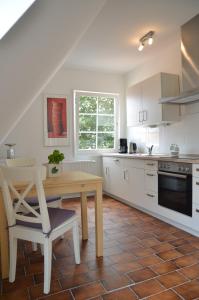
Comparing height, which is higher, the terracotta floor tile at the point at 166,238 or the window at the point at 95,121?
the window at the point at 95,121

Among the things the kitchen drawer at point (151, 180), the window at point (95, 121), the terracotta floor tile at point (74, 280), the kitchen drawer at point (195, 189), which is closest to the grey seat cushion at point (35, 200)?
the terracotta floor tile at point (74, 280)

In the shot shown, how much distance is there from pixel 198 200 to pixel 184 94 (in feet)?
4.23

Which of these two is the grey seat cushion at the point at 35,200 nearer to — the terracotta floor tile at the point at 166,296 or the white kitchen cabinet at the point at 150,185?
the terracotta floor tile at the point at 166,296

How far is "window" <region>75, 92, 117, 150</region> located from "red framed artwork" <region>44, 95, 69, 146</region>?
0.89ft

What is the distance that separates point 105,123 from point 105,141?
40cm

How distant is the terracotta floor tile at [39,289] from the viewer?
154 centimetres

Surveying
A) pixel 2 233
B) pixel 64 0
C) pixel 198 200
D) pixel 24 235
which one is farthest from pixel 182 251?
pixel 64 0

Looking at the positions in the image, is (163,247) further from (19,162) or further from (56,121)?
(56,121)

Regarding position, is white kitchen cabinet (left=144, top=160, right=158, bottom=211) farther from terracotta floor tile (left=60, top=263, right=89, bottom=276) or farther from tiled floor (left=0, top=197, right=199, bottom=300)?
terracotta floor tile (left=60, top=263, right=89, bottom=276)

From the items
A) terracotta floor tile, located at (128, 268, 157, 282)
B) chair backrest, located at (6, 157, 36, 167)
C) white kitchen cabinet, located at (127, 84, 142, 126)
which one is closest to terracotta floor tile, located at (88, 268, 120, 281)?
terracotta floor tile, located at (128, 268, 157, 282)

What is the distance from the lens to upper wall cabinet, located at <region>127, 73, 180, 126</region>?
3309 mm

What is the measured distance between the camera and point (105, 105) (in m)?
4.82

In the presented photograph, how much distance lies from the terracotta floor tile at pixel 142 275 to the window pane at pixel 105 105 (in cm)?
349

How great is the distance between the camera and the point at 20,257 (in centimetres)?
209
